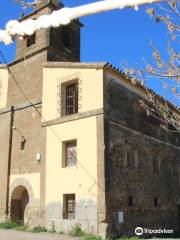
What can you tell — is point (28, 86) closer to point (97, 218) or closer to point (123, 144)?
point (123, 144)

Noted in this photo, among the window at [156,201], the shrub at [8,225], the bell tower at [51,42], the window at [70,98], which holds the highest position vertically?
the bell tower at [51,42]

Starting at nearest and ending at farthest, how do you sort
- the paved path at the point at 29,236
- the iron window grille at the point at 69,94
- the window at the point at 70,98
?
the paved path at the point at 29,236 → the iron window grille at the point at 69,94 → the window at the point at 70,98

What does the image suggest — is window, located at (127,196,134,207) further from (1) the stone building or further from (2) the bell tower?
(2) the bell tower

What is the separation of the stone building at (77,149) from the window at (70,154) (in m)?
0.05

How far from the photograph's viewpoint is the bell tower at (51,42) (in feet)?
65.0

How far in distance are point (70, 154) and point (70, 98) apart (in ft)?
9.24

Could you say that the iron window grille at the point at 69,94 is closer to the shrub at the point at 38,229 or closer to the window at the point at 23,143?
the window at the point at 23,143

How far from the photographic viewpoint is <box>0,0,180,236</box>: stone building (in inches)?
615

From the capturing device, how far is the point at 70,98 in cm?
1781

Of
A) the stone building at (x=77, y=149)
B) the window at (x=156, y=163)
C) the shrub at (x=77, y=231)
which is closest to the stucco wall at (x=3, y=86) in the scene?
the stone building at (x=77, y=149)

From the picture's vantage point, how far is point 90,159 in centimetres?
1570

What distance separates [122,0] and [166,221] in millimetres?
18349

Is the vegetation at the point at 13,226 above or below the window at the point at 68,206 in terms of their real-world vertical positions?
below

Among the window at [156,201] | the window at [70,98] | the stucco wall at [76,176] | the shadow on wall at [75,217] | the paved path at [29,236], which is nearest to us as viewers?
the paved path at [29,236]
